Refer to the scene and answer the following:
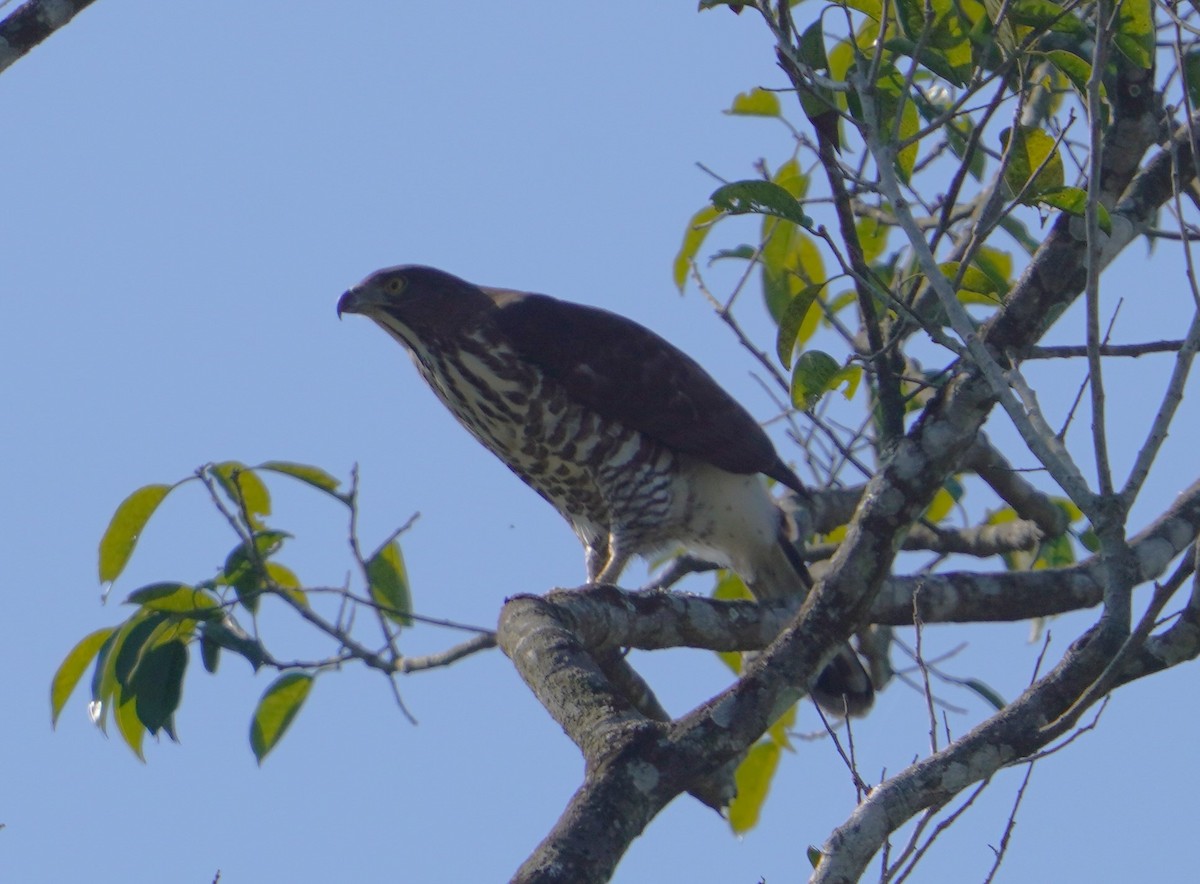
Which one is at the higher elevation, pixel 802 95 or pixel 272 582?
pixel 802 95

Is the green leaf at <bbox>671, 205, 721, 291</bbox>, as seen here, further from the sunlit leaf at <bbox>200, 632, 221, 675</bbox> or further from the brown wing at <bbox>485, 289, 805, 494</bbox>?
the sunlit leaf at <bbox>200, 632, 221, 675</bbox>

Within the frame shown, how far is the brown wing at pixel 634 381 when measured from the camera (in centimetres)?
494

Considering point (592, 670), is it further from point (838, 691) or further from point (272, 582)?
point (838, 691)

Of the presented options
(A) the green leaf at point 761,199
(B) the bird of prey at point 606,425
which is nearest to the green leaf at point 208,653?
(B) the bird of prey at point 606,425

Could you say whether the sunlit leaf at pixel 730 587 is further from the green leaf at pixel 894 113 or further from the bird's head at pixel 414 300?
the green leaf at pixel 894 113

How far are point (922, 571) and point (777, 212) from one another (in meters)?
1.49

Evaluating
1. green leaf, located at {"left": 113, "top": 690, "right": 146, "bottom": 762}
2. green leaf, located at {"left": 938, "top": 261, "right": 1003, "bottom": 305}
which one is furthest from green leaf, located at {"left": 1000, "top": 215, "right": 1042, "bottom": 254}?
green leaf, located at {"left": 113, "top": 690, "right": 146, "bottom": 762}

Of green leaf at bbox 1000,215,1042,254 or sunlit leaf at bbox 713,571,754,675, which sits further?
sunlit leaf at bbox 713,571,754,675

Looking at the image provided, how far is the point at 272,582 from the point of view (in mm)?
4000

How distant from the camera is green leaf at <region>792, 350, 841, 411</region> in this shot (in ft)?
11.1

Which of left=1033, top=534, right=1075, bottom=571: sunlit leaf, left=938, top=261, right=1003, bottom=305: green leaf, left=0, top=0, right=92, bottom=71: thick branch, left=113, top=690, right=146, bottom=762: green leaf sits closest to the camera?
left=0, top=0, right=92, bottom=71: thick branch

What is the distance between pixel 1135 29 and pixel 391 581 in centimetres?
241

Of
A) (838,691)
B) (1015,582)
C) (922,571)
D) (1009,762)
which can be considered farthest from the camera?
(838,691)

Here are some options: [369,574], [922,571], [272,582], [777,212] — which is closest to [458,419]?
[369,574]
